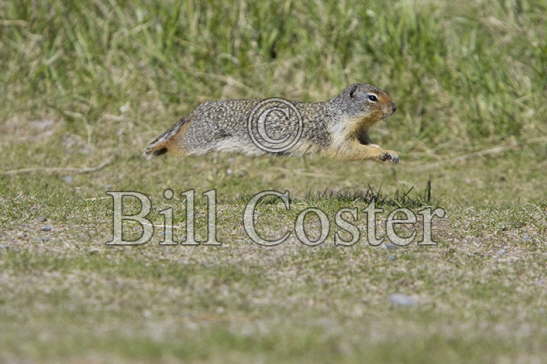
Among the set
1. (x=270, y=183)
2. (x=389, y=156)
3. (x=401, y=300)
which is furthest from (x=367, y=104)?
(x=401, y=300)

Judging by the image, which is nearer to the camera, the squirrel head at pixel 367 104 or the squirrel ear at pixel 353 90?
the squirrel head at pixel 367 104

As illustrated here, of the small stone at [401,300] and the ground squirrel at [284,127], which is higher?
the ground squirrel at [284,127]

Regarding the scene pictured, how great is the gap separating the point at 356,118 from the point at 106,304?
3358 mm

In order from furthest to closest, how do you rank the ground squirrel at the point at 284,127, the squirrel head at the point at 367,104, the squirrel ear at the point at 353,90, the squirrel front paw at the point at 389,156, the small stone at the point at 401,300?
the squirrel ear at the point at 353,90 < the squirrel head at the point at 367,104 < the ground squirrel at the point at 284,127 < the squirrel front paw at the point at 389,156 < the small stone at the point at 401,300

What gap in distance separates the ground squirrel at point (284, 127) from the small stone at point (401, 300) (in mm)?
2335

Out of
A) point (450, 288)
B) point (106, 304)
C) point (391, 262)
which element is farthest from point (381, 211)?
point (106, 304)

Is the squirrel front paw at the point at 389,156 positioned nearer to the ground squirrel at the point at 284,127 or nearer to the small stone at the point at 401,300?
the ground squirrel at the point at 284,127

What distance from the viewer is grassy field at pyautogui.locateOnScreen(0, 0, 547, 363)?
13.0ft

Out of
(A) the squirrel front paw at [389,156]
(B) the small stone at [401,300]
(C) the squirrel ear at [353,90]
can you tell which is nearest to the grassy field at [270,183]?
(B) the small stone at [401,300]

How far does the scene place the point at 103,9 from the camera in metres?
10.6

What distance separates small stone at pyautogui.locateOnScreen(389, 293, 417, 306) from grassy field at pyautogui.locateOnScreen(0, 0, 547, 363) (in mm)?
21

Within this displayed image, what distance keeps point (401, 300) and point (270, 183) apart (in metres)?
4.18

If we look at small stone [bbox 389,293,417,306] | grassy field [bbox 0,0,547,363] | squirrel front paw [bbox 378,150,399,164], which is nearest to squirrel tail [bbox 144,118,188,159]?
grassy field [bbox 0,0,547,363]

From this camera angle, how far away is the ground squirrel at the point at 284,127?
23.5 feet
